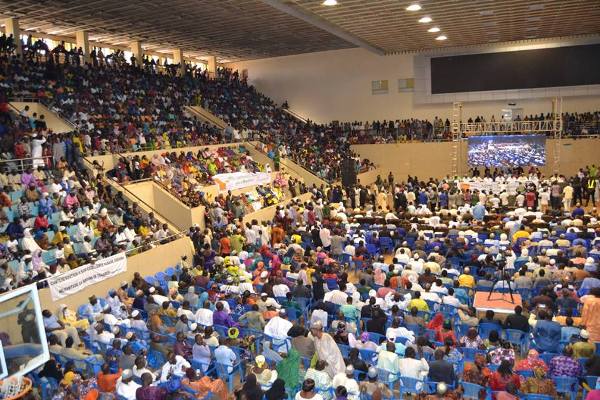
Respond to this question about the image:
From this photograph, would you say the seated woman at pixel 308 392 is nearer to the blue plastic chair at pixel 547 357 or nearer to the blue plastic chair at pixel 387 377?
the blue plastic chair at pixel 387 377

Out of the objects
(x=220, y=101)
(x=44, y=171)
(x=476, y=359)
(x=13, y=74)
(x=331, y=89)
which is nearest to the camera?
(x=476, y=359)

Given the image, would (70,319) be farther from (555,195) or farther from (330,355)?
(555,195)

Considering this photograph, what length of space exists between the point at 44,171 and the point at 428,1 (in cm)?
1490

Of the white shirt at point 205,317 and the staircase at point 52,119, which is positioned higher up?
the staircase at point 52,119

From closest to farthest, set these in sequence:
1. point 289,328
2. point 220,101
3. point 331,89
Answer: point 289,328 → point 220,101 → point 331,89

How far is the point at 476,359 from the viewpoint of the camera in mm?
7746

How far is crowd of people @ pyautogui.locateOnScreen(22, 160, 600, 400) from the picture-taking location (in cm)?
775

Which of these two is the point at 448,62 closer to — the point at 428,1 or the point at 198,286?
the point at 428,1

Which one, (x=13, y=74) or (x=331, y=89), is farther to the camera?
(x=331, y=89)

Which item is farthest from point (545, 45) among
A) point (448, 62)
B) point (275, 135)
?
point (275, 135)

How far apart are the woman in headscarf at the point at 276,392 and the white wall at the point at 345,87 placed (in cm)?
2975

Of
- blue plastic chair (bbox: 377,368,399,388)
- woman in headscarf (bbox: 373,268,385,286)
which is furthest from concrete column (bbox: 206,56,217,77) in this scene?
blue plastic chair (bbox: 377,368,399,388)

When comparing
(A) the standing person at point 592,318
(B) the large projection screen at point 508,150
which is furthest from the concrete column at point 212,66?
(A) the standing person at point 592,318

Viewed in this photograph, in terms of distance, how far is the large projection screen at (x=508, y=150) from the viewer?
1160 inches
